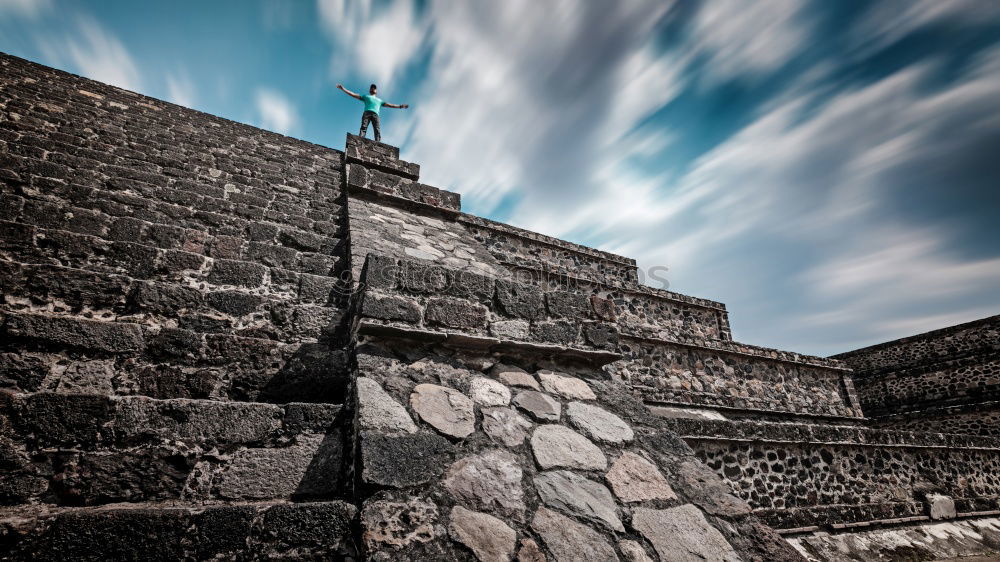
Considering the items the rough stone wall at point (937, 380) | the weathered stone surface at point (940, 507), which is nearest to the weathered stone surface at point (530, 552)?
the weathered stone surface at point (940, 507)

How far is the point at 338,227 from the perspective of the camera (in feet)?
14.9

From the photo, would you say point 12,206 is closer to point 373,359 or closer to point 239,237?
point 239,237

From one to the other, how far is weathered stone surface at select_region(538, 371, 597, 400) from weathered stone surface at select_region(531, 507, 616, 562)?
758mm

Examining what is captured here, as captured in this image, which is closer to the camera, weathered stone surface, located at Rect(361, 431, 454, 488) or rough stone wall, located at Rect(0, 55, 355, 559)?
rough stone wall, located at Rect(0, 55, 355, 559)

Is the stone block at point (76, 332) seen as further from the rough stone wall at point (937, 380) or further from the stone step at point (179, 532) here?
the rough stone wall at point (937, 380)

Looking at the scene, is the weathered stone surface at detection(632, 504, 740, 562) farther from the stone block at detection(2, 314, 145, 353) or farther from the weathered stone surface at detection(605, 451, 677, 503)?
the stone block at detection(2, 314, 145, 353)

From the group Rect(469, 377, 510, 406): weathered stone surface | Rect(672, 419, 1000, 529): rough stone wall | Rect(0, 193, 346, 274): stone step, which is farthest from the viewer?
Rect(672, 419, 1000, 529): rough stone wall

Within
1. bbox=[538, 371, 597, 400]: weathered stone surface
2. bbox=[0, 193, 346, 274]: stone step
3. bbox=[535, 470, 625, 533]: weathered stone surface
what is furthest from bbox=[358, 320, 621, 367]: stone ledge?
bbox=[0, 193, 346, 274]: stone step

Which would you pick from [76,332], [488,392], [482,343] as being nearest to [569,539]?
[488,392]

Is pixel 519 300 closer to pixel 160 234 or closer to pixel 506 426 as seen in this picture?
pixel 506 426

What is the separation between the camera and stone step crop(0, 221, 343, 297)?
267cm

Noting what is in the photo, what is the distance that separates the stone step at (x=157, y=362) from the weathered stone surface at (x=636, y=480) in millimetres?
1394

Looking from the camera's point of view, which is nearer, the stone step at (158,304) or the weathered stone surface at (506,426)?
the weathered stone surface at (506,426)

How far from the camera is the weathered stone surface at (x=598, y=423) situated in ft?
7.48
